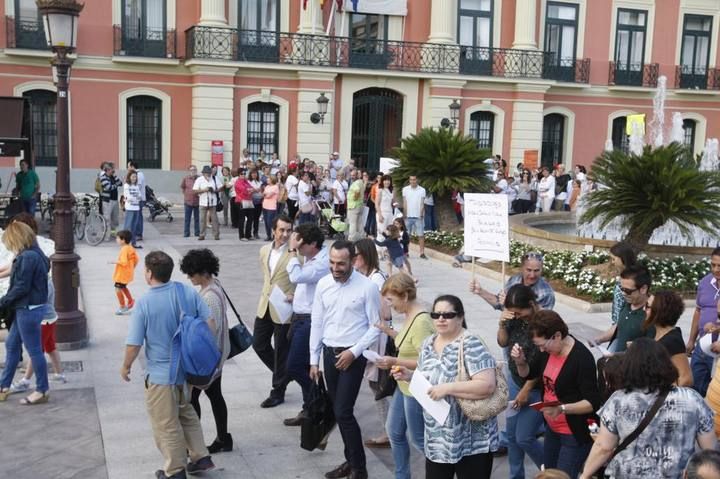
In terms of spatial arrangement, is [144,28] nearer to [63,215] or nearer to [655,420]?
[63,215]

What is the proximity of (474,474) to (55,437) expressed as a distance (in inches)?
150

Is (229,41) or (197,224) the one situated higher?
(229,41)

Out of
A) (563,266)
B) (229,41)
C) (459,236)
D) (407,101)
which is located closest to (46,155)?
(229,41)

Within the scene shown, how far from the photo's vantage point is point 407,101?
2895 centimetres

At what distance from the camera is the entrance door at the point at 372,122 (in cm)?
2888

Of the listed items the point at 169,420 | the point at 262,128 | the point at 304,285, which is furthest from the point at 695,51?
the point at 169,420

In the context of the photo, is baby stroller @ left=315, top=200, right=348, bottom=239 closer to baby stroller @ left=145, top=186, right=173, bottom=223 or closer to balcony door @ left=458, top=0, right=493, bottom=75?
baby stroller @ left=145, top=186, right=173, bottom=223

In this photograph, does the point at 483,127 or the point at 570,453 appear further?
the point at 483,127

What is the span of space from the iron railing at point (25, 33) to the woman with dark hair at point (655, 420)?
24177 mm

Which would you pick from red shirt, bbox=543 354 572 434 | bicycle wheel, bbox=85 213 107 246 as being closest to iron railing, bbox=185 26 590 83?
bicycle wheel, bbox=85 213 107 246

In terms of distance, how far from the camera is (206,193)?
18.1m

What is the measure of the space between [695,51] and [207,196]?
23.9 meters

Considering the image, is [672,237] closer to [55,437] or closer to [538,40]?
[55,437]

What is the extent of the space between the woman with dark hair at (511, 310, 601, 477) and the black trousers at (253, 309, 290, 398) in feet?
9.32
